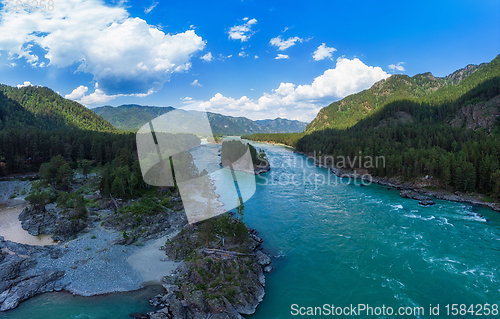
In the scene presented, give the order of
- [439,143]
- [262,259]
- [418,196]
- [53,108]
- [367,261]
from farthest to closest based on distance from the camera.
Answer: [53,108] → [439,143] → [418,196] → [367,261] → [262,259]

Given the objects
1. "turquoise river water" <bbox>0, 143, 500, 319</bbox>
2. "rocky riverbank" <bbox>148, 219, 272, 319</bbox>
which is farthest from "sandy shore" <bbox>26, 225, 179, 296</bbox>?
"rocky riverbank" <bbox>148, 219, 272, 319</bbox>

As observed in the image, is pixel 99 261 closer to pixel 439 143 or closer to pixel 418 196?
pixel 418 196

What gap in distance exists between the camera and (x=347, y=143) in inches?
3081

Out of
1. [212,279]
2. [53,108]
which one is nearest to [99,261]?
[212,279]

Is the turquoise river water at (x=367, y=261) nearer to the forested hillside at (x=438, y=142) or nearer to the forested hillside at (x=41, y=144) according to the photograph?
the forested hillside at (x=438, y=142)

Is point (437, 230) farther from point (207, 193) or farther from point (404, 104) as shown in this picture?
point (404, 104)

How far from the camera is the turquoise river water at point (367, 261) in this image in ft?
51.0

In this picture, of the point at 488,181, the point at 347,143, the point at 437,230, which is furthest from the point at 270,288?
the point at 347,143

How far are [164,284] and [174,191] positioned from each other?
24.5 m

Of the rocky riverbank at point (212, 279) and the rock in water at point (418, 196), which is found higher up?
the rock in water at point (418, 196)

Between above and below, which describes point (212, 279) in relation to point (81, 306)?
above

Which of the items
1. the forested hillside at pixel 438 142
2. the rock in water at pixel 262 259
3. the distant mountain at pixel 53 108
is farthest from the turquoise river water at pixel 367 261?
the distant mountain at pixel 53 108

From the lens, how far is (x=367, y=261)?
69.3 ft

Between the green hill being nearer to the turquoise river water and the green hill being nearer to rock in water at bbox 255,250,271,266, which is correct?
the turquoise river water
